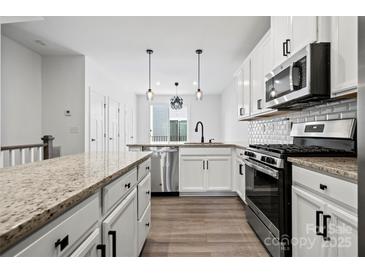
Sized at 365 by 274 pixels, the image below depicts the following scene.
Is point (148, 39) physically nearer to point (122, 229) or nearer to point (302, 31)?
point (302, 31)

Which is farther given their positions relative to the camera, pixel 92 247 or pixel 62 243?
pixel 92 247

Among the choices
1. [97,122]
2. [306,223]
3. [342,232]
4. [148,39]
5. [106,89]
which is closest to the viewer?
[342,232]

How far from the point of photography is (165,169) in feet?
13.2

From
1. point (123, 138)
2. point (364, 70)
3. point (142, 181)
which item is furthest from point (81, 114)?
point (364, 70)

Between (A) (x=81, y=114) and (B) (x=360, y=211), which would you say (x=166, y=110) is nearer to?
(A) (x=81, y=114)

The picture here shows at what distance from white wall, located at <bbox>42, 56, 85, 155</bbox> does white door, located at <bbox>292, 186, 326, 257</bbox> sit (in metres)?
3.92

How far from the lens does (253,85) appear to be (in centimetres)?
317

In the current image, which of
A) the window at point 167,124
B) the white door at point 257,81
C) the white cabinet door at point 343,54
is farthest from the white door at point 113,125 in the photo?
the white cabinet door at point 343,54

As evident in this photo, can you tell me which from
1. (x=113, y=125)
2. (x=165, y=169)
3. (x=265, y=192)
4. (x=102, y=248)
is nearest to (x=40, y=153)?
(x=165, y=169)

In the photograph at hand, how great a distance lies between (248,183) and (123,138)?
16.3ft

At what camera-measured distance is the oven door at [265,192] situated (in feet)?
5.85

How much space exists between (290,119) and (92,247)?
252 cm
